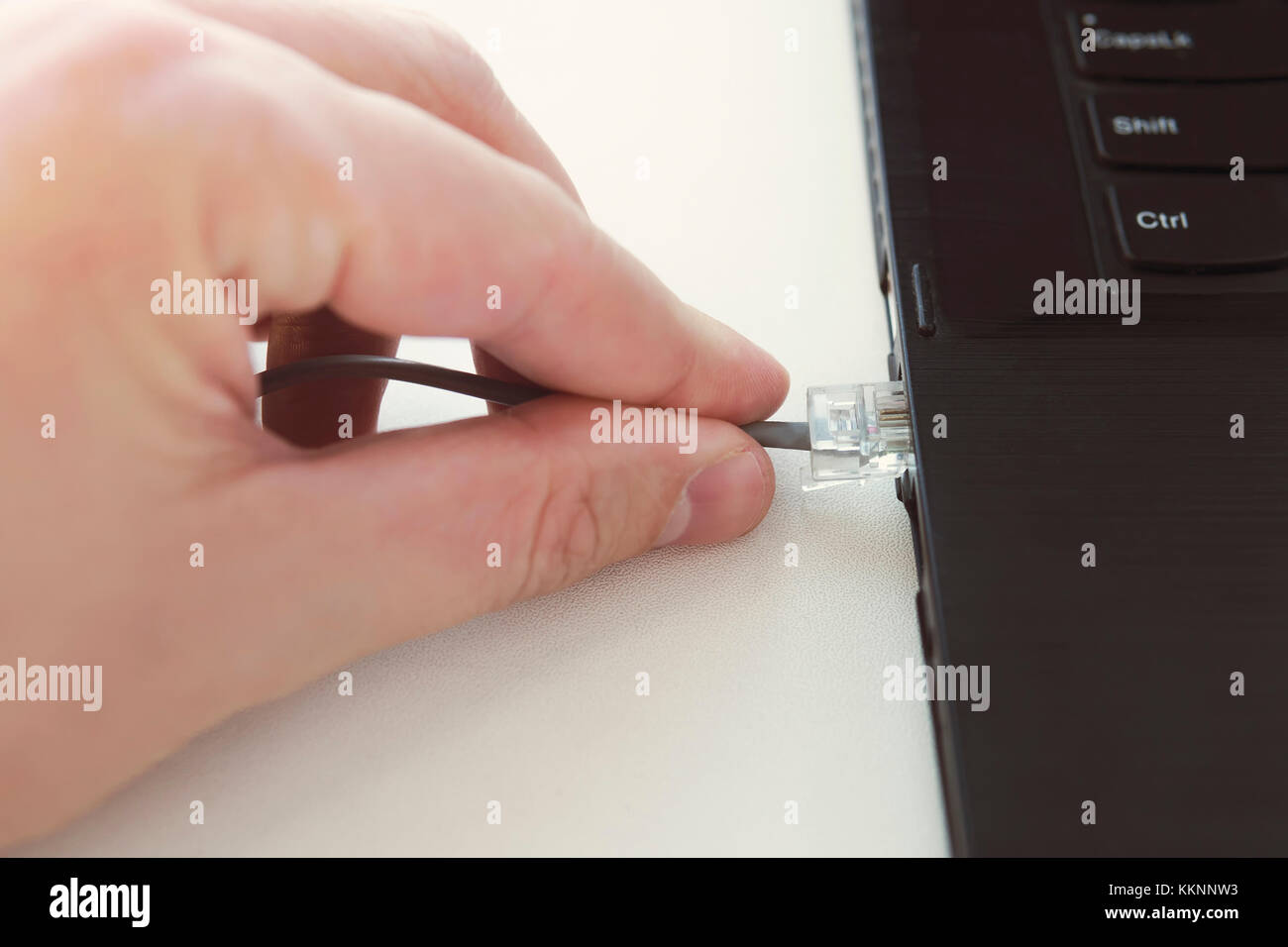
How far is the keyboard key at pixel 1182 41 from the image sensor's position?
0.49 m

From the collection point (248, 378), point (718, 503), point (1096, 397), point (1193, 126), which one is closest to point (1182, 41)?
point (1193, 126)

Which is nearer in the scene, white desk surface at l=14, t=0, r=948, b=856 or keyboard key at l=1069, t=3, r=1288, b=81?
white desk surface at l=14, t=0, r=948, b=856

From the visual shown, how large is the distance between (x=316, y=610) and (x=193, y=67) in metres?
0.18

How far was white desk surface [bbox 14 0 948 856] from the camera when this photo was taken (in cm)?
35

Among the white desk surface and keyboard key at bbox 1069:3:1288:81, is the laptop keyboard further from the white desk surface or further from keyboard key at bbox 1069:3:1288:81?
the white desk surface

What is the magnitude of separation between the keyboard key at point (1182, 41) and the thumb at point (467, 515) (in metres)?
0.27

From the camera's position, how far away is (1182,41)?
1.63ft

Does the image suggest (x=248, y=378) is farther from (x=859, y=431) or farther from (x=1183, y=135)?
(x=1183, y=135)

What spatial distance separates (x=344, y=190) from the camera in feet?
1.04

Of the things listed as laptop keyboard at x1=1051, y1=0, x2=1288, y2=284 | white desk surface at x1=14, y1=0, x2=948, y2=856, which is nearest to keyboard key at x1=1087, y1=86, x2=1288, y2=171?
laptop keyboard at x1=1051, y1=0, x2=1288, y2=284

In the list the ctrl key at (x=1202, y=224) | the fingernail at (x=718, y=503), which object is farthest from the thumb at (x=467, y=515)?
the ctrl key at (x=1202, y=224)

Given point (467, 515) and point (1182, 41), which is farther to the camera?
point (1182, 41)

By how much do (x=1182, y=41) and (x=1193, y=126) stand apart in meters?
0.06
